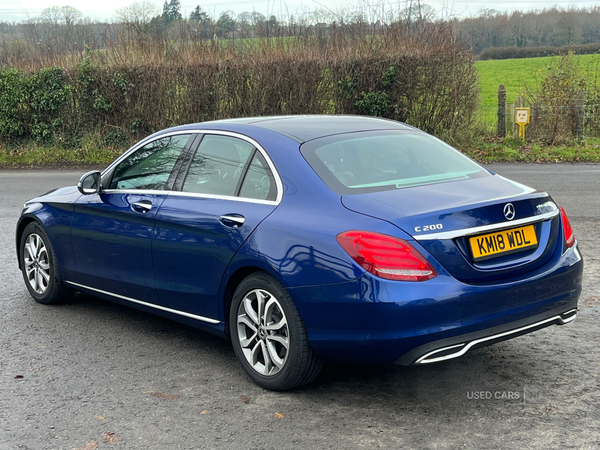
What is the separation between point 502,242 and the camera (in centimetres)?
396

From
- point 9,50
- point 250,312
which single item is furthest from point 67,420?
point 9,50

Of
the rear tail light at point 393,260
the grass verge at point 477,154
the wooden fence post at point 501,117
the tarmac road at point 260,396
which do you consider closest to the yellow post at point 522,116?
the grass verge at point 477,154

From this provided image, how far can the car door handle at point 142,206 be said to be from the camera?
518cm

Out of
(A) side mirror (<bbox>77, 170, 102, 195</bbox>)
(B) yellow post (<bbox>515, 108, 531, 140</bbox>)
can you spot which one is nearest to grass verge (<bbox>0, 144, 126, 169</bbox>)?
(B) yellow post (<bbox>515, 108, 531, 140</bbox>)

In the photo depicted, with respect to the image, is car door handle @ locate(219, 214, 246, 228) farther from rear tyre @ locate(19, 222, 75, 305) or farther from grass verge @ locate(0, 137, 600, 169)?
grass verge @ locate(0, 137, 600, 169)

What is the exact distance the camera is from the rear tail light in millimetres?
3719

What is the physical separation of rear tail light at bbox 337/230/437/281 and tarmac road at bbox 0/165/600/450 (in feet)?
2.69

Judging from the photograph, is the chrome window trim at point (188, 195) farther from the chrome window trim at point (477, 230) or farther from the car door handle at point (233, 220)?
the chrome window trim at point (477, 230)

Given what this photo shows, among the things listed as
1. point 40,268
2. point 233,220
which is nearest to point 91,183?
point 40,268

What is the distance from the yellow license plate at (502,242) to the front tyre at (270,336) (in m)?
1.08

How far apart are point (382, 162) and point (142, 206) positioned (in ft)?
5.95

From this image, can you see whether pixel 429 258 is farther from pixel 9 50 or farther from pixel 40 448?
pixel 9 50

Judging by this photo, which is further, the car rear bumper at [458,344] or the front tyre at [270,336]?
the front tyre at [270,336]

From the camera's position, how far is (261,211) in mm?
4355
